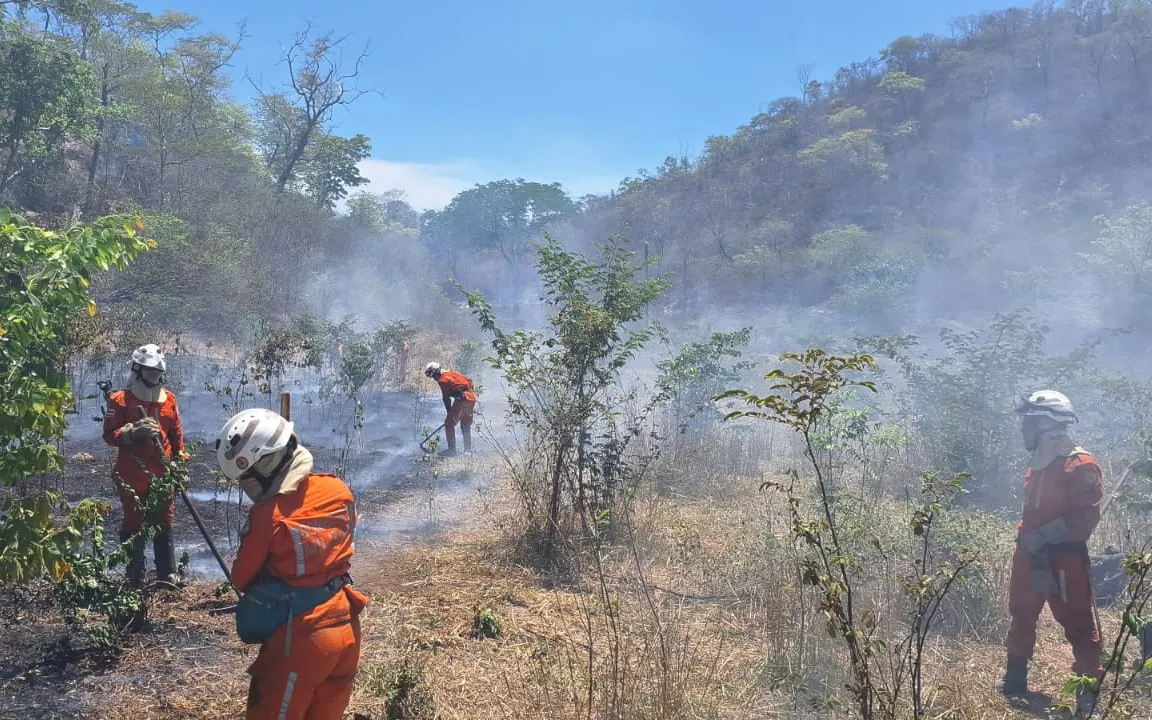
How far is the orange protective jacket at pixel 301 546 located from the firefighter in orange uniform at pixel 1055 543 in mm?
3758

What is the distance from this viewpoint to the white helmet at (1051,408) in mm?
4219

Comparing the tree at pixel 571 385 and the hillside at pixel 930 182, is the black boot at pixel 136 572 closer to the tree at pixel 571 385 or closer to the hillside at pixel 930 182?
the tree at pixel 571 385

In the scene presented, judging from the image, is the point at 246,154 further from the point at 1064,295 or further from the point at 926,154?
the point at 926,154

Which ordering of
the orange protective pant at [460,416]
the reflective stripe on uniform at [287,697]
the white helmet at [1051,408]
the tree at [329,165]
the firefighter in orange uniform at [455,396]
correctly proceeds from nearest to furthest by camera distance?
1. the reflective stripe on uniform at [287,697]
2. the white helmet at [1051,408]
3. the firefighter in orange uniform at [455,396]
4. the orange protective pant at [460,416]
5. the tree at [329,165]

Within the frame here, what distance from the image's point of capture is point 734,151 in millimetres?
45719

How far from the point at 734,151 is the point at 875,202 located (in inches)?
435

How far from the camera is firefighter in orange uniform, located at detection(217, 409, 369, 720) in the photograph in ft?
8.13

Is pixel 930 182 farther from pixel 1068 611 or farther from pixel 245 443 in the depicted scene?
pixel 245 443

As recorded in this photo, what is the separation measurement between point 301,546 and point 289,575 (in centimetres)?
11

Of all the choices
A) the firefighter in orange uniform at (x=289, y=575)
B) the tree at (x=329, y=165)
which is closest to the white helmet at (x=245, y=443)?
the firefighter in orange uniform at (x=289, y=575)

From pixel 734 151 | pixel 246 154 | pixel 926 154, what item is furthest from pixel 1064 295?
pixel 246 154

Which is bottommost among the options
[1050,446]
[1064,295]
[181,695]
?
[181,695]

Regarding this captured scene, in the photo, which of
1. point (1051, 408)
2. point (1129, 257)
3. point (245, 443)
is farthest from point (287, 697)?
point (1129, 257)

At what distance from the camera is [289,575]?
2498 mm
